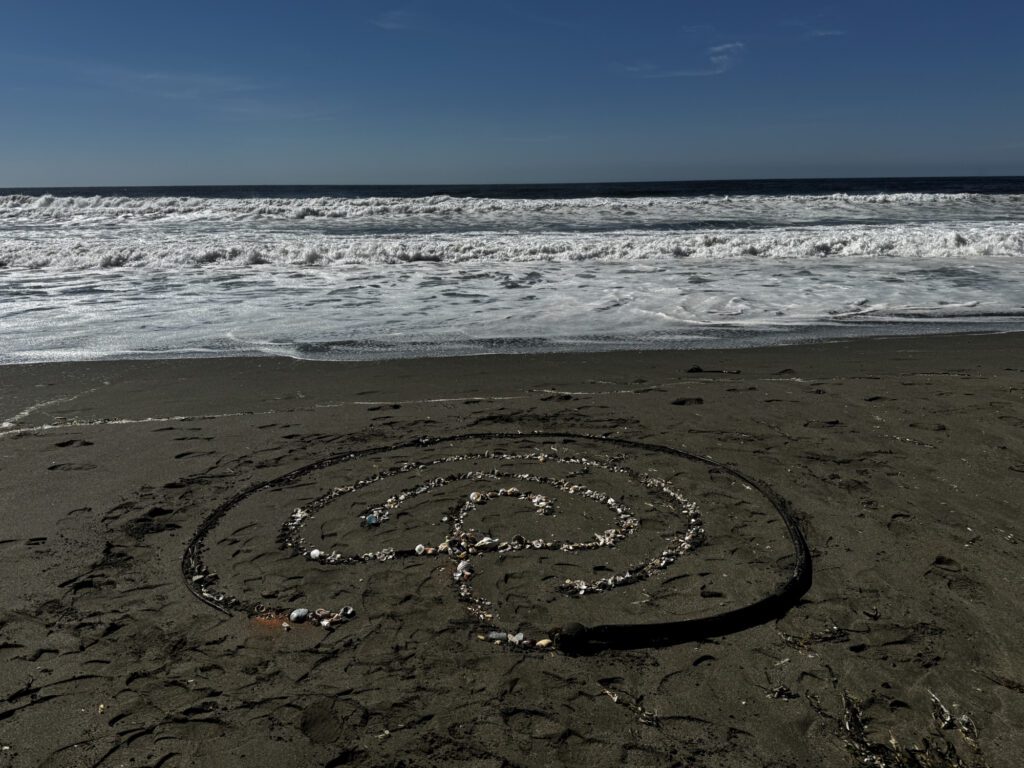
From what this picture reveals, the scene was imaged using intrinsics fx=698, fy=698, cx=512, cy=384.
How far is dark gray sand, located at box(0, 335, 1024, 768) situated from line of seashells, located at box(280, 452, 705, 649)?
40mm

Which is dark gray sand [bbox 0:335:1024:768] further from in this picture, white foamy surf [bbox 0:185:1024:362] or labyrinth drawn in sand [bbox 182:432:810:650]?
white foamy surf [bbox 0:185:1024:362]

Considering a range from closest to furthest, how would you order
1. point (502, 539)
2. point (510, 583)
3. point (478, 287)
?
point (510, 583)
point (502, 539)
point (478, 287)

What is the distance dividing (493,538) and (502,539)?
0.05m

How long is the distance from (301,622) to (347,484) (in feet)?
4.63

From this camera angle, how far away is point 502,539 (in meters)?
3.62

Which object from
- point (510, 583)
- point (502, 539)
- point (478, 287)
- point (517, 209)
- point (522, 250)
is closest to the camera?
point (510, 583)

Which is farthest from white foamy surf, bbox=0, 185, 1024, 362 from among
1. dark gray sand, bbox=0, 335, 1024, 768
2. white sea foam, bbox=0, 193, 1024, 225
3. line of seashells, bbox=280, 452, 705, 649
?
line of seashells, bbox=280, 452, 705, 649

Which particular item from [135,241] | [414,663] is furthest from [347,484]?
[135,241]

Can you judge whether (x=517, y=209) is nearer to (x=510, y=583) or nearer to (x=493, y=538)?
(x=493, y=538)

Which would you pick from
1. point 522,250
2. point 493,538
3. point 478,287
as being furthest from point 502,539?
point 522,250

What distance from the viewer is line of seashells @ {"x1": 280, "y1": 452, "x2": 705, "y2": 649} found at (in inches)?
123

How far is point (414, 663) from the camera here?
2.65m

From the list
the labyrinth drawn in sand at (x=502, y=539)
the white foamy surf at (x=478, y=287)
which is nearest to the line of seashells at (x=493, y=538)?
the labyrinth drawn in sand at (x=502, y=539)

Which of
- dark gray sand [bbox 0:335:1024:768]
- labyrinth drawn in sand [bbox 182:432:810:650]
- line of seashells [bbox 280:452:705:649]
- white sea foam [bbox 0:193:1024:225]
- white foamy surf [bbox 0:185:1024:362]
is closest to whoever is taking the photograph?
dark gray sand [bbox 0:335:1024:768]
